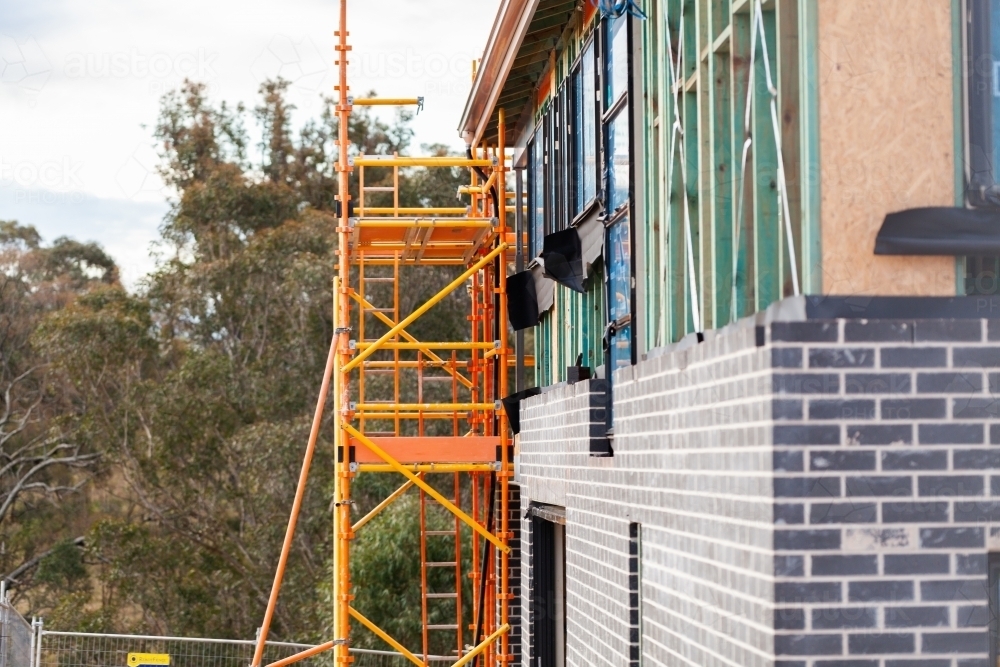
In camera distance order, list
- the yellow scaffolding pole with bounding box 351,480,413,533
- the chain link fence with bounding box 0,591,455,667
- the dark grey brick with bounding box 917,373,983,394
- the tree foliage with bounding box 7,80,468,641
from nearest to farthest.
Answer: the dark grey brick with bounding box 917,373,983,394 < the yellow scaffolding pole with bounding box 351,480,413,533 < the chain link fence with bounding box 0,591,455,667 < the tree foliage with bounding box 7,80,468,641

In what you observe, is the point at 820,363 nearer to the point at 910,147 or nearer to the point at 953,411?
the point at 953,411

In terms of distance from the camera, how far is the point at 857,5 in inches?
182

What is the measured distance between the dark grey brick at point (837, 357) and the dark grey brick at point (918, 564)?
0.64 m

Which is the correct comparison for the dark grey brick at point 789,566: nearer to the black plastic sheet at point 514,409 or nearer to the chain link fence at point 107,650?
the black plastic sheet at point 514,409

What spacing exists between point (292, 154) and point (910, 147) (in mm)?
31792

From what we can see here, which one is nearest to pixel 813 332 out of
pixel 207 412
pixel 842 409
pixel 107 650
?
pixel 842 409

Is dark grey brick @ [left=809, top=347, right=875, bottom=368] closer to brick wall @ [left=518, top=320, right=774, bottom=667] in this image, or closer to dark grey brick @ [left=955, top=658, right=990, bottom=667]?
brick wall @ [left=518, top=320, right=774, bottom=667]

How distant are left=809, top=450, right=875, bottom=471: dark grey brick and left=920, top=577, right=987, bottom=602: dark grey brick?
1.39 feet

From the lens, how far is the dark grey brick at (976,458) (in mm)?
4418

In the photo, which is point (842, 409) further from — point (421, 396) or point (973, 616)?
point (421, 396)

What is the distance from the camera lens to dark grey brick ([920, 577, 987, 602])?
14.4 ft

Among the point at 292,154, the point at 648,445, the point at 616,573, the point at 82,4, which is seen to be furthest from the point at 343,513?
the point at 292,154

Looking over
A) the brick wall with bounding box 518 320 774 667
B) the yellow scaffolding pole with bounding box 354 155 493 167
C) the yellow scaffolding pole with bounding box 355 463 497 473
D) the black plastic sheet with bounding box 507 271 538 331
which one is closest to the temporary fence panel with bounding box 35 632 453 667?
the yellow scaffolding pole with bounding box 355 463 497 473

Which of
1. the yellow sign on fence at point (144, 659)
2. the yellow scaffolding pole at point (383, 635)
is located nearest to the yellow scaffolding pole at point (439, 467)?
the yellow scaffolding pole at point (383, 635)
